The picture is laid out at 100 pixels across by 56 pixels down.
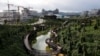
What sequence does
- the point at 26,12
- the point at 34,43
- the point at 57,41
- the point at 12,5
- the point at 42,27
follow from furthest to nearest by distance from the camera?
the point at 26,12
the point at 12,5
the point at 42,27
the point at 34,43
the point at 57,41

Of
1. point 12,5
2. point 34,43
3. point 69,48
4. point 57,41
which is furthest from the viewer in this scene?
point 12,5

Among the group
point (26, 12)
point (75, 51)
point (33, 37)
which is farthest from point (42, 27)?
point (26, 12)

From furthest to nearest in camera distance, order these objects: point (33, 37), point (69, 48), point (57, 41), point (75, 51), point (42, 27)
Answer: point (42, 27)
point (33, 37)
point (57, 41)
point (69, 48)
point (75, 51)

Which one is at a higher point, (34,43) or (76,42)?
(76,42)

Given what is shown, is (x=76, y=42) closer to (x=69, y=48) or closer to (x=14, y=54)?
(x=69, y=48)

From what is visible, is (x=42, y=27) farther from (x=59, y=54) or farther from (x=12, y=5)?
(x=12, y=5)

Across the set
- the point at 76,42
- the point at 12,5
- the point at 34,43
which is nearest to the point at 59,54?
the point at 76,42

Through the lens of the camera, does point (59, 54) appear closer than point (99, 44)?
No

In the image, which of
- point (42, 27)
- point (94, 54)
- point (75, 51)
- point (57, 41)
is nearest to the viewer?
point (94, 54)

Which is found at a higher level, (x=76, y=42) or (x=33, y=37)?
(x=76, y=42)
